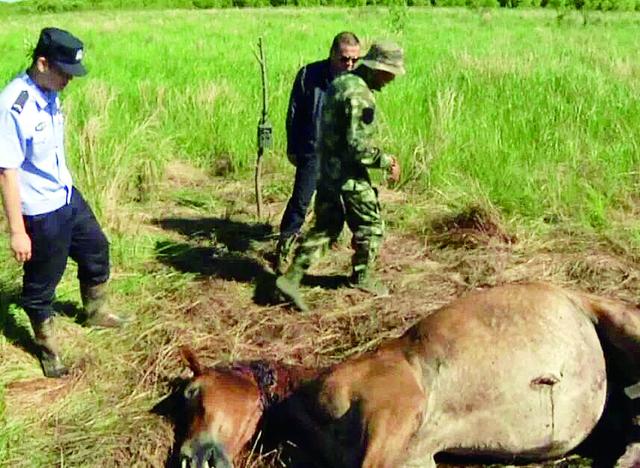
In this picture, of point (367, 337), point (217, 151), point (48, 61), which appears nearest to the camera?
point (48, 61)

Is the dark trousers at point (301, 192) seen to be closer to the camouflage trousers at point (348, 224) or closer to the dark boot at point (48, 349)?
the camouflage trousers at point (348, 224)

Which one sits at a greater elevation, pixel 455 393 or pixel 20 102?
pixel 20 102

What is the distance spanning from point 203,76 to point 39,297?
24.8 ft

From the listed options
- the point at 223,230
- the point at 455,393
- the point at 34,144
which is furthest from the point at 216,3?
the point at 455,393

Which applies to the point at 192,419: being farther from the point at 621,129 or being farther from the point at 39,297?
the point at 621,129

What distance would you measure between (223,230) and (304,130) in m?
1.14

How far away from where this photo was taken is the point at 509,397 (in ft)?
10.9

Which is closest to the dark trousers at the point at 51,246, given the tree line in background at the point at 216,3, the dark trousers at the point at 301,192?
the dark trousers at the point at 301,192

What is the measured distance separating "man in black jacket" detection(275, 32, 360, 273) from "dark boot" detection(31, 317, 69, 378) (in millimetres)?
1726

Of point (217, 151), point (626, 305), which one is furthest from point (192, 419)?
point (217, 151)

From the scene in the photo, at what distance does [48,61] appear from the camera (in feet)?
12.8

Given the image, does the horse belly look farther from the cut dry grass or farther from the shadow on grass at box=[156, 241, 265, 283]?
the shadow on grass at box=[156, 241, 265, 283]

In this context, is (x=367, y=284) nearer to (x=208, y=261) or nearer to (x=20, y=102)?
(x=208, y=261)

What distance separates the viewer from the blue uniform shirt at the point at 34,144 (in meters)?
3.83
